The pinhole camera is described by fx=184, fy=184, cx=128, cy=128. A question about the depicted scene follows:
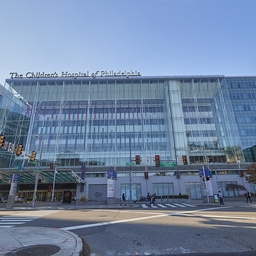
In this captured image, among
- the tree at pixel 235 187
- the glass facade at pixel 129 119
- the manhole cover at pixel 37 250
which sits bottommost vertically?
the manhole cover at pixel 37 250

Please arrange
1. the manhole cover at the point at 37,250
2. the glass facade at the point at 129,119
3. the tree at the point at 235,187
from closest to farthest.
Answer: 1. the manhole cover at the point at 37,250
2. the tree at the point at 235,187
3. the glass facade at the point at 129,119

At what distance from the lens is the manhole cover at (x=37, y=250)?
523 centimetres

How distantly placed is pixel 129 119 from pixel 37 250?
45.9 m

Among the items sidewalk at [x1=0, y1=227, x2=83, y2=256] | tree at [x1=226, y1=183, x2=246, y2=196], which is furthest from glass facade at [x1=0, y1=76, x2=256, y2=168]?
sidewalk at [x1=0, y1=227, x2=83, y2=256]

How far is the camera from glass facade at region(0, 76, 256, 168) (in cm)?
4622

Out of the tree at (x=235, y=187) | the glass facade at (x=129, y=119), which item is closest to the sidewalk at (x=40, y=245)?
the glass facade at (x=129, y=119)

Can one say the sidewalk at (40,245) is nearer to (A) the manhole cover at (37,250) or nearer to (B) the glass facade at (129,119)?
(A) the manhole cover at (37,250)

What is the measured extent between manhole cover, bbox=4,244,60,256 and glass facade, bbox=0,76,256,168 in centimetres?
3812

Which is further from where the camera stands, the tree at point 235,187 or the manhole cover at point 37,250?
the tree at point 235,187

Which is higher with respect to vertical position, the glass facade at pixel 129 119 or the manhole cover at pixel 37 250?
the glass facade at pixel 129 119

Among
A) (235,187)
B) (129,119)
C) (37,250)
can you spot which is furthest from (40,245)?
(129,119)

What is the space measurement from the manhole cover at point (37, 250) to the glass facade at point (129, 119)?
38118mm

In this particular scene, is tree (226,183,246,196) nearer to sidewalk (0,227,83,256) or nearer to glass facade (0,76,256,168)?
glass facade (0,76,256,168)

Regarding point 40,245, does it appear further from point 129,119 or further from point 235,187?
point 129,119
